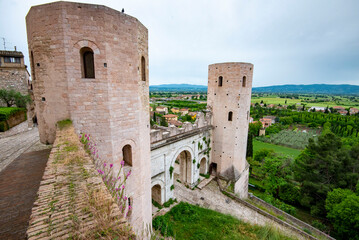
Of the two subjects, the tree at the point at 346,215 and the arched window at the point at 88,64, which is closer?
the arched window at the point at 88,64

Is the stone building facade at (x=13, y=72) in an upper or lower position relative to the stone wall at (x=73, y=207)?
upper

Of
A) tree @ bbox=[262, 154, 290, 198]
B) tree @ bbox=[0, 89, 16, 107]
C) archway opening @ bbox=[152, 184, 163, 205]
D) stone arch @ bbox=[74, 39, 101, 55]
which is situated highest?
stone arch @ bbox=[74, 39, 101, 55]

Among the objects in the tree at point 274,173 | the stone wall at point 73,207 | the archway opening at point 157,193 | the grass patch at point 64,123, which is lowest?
the tree at point 274,173

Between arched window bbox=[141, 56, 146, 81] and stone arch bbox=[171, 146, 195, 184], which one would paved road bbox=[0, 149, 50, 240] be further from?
A: stone arch bbox=[171, 146, 195, 184]

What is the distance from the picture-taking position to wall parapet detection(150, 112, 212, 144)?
443 inches

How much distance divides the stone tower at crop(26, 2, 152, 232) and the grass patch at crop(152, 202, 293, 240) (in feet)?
18.6

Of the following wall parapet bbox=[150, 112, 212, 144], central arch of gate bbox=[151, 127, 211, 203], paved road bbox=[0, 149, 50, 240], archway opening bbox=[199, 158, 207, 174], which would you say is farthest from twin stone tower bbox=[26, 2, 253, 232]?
archway opening bbox=[199, 158, 207, 174]

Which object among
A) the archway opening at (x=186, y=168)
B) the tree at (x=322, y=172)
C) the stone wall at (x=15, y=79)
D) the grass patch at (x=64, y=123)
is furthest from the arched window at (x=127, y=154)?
the tree at (x=322, y=172)

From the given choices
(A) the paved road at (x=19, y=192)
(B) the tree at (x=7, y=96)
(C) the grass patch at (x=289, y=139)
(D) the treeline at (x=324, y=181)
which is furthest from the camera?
(C) the grass patch at (x=289, y=139)

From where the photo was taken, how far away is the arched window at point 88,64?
19.5 feet

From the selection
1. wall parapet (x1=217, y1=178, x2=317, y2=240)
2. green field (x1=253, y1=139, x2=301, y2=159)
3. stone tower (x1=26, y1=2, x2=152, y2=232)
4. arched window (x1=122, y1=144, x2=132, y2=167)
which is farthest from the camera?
green field (x1=253, y1=139, x2=301, y2=159)

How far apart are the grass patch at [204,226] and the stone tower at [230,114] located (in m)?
5.05

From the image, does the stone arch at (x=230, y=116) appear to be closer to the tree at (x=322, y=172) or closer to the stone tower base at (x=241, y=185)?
the stone tower base at (x=241, y=185)

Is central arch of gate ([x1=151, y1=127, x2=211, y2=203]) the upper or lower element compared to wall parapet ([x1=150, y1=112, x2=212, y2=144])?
lower
